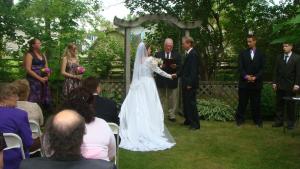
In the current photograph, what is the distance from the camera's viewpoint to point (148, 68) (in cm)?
790

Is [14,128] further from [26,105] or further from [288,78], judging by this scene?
[288,78]

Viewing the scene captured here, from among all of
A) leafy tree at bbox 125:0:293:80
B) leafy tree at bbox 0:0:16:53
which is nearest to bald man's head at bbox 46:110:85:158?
leafy tree at bbox 0:0:16:53

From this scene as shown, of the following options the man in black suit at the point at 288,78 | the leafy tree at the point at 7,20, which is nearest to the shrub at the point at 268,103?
the man in black suit at the point at 288,78

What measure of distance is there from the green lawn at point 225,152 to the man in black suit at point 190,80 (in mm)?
277

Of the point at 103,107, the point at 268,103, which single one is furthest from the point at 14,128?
the point at 268,103

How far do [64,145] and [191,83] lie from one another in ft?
19.7

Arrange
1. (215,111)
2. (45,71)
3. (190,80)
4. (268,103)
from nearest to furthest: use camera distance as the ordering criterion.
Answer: (45,71) < (190,80) < (268,103) < (215,111)

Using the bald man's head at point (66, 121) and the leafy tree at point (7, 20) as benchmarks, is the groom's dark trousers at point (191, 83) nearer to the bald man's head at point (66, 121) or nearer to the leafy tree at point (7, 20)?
the leafy tree at point (7, 20)

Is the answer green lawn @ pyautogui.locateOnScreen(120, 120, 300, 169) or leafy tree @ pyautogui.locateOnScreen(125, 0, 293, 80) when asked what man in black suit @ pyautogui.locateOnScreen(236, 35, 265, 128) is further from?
leafy tree @ pyautogui.locateOnScreen(125, 0, 293, 80)

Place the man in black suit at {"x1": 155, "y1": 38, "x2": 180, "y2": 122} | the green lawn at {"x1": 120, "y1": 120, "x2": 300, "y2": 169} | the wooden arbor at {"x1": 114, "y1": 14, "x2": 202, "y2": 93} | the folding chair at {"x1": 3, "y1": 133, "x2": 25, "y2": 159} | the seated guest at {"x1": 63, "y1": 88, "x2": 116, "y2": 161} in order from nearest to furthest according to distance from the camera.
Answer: the seated guest at {"x1": 63, "y1": 88, "x2": 116, "y2": 161} → the folding chair at {"x1": 3, "y1": 133, "x2": 25, "y2": 159} → the green lawn at {"x1": 120, "y1": 120, "x2": 300, "y2": 169} → the man in black suit at {"x1": 155, "y1": 38, "x2": 180, "y2": 122} → the wooden arbor at {"x1": 114, "y1": 14, "x2": 202, "y2": 93}

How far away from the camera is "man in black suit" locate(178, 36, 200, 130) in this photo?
8.20m

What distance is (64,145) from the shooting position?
91.3 inches

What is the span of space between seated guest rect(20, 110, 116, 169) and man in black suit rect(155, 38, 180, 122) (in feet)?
21.5

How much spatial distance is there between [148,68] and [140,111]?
0.84 metres
